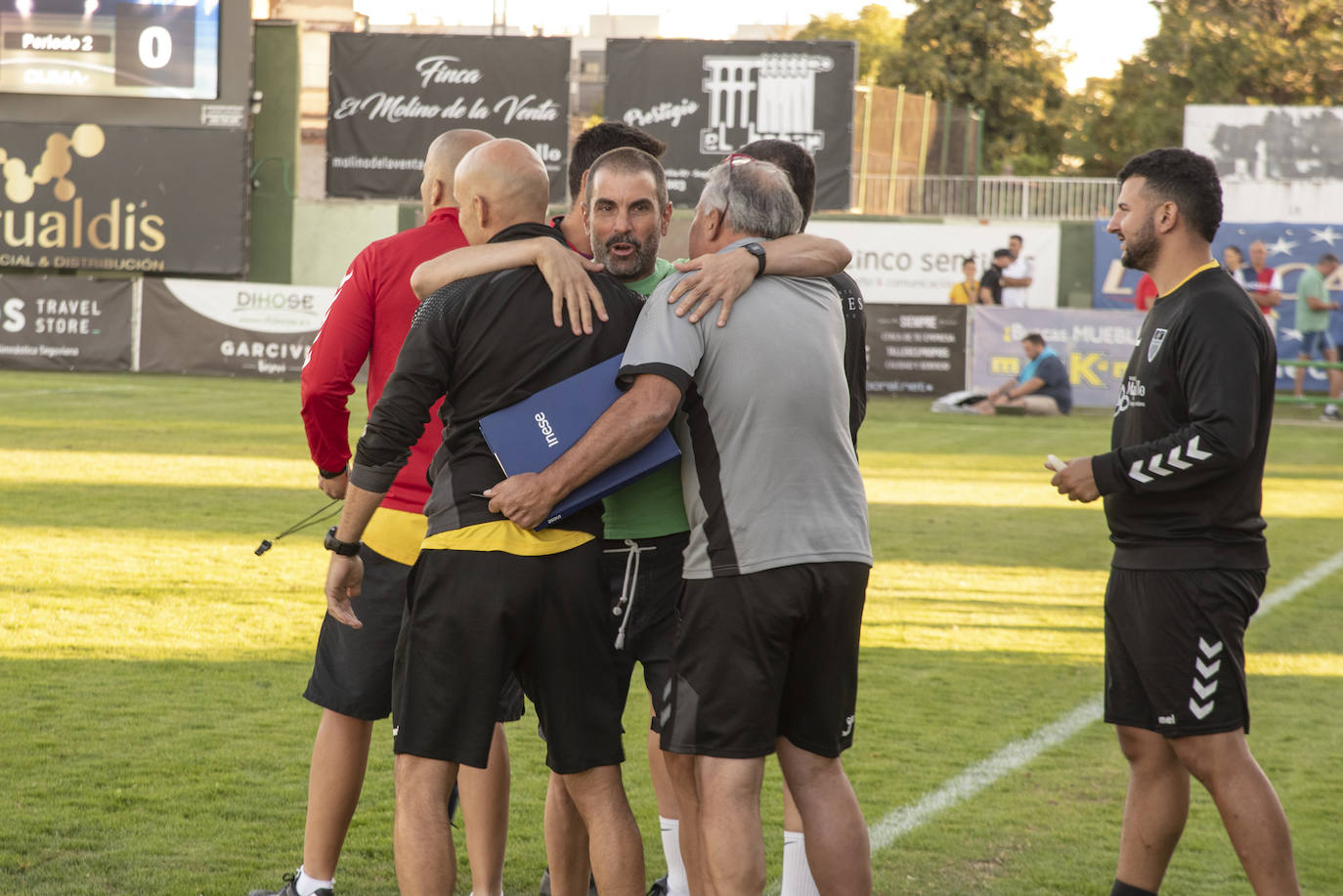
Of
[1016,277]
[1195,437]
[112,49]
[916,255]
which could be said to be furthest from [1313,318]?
[1195,437]

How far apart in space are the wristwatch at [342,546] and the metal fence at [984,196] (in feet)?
95.8

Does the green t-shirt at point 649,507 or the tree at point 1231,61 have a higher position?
the tree at point 1231,61

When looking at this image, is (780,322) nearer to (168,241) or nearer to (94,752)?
(94,752)

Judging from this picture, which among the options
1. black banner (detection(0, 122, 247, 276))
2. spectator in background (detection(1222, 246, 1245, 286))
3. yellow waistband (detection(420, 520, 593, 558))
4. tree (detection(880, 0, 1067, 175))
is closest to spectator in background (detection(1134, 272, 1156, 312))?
spectator in background (detection(1222, 246, 1245, 286))

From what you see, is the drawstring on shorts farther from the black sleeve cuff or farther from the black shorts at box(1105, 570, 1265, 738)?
the black shorts at box(1105, 570, 1265, 738)

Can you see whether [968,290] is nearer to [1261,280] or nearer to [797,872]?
[1261,280]

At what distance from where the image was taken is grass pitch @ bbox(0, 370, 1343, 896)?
186 inches

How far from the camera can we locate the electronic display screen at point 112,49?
27.8 meters

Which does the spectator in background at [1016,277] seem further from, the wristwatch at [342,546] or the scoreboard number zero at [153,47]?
the wristwatch at [342,546]

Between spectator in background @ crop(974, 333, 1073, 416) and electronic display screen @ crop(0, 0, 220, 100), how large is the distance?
15.5 m

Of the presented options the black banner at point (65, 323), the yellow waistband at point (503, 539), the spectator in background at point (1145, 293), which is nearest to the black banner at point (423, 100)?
the black banner at point (65, 323)

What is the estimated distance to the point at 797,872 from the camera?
4.26m

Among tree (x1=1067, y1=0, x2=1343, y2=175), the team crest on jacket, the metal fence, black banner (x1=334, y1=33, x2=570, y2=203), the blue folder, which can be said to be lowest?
the blue folder

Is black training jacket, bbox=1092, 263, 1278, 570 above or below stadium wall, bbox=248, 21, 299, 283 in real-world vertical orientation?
below
